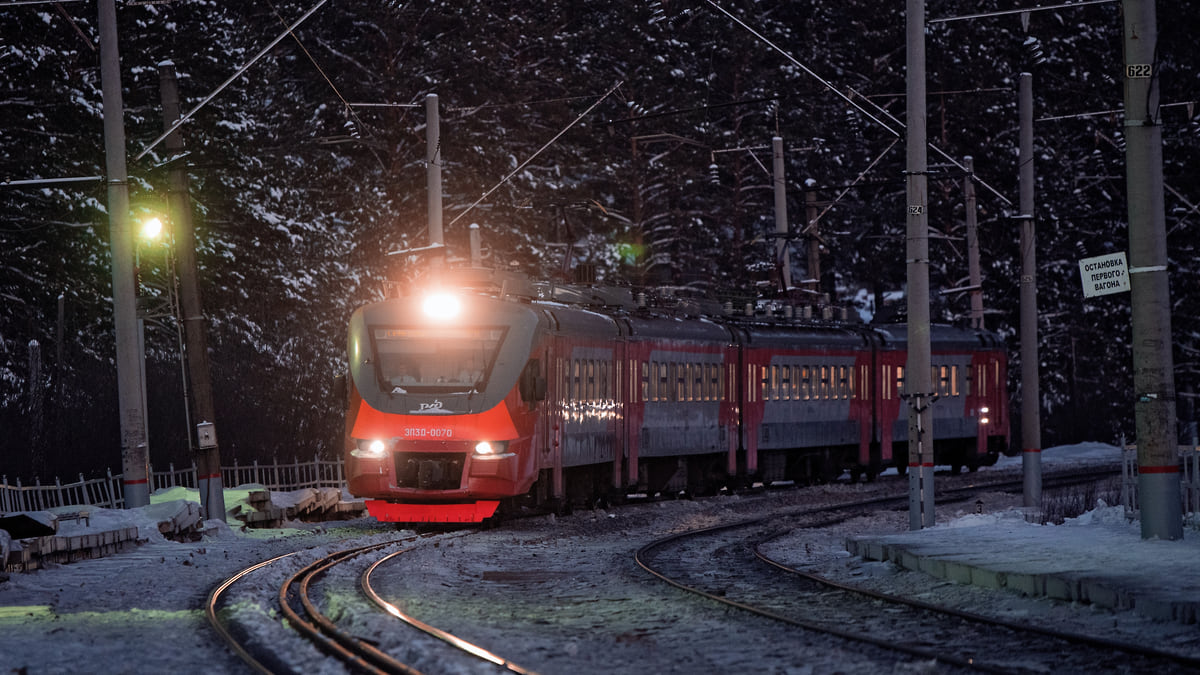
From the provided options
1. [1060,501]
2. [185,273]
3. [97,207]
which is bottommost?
[1060,501]

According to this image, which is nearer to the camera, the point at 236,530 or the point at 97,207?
the point at 236,530

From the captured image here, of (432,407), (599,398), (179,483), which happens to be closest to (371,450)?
(432,407)

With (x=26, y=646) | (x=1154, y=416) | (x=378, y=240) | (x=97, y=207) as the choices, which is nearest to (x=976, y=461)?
(x=378, y=240)

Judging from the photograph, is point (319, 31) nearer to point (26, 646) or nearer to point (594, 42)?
point (594, 42)

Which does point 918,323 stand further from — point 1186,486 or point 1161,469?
point 1161,469

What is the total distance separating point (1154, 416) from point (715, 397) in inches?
588

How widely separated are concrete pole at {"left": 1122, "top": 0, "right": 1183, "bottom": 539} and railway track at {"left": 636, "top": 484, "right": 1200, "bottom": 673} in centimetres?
328

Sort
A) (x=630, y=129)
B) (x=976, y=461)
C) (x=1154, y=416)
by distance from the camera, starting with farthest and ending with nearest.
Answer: (x=630, y=129), (x=976, y=461), (x=1154, y=416)

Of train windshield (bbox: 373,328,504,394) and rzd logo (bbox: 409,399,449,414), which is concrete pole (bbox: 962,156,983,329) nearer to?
train windshield (bbox: 373,328,504,394)

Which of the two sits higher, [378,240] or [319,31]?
[319,31]

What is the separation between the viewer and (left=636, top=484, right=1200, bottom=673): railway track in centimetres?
1008

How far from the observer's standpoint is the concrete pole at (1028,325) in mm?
24969

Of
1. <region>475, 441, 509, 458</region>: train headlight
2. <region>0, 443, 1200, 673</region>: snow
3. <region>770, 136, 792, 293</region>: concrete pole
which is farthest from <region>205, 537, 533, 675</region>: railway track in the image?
<region>770, 136, 792, 293</region>: concrete pole

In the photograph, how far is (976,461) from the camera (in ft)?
133
